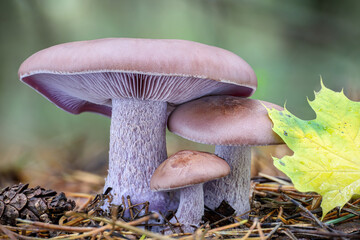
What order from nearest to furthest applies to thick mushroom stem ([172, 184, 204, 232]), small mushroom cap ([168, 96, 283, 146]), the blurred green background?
small mushroom cap ([168, 96, 283, 146]), thick mushroom stem ([172, 184, 204, 232]), the blurred green background

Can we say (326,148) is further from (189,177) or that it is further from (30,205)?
(30,205)

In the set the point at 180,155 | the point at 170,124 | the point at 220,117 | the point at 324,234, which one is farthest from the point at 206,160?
the point at 324,234

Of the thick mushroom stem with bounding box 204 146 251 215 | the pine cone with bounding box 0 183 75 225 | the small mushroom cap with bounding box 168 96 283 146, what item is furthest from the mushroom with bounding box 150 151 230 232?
the pine cone with bounding box 0 183 75 225

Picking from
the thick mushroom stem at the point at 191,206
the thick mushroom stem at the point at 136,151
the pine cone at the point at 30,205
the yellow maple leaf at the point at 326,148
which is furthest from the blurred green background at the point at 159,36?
the thick mushroom stem at the point at 191,206

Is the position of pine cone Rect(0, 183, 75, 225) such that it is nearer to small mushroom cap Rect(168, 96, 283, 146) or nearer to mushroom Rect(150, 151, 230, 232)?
mushroom Rect(150, 151, 230, 232)

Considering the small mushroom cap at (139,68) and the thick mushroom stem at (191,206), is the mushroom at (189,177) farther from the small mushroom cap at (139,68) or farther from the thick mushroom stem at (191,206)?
the small mushroom cap at (139,68)

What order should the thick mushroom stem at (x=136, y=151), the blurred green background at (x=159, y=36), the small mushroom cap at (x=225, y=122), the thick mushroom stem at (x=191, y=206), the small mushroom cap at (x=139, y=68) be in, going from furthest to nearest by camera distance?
the blurred green background at (x=159, y=36), the thick mushroom stem at (x=136, y=151), the thick mushroom stem at (x=191, y=206), the small mushroom cap at (x=225, y=122), the small mushroom cap at (x=139, y=68)

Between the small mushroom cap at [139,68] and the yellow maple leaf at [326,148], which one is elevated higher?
the small mushroom cap at [139,68]
